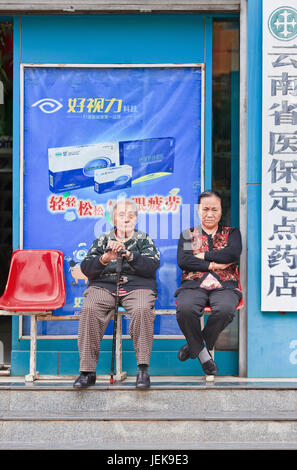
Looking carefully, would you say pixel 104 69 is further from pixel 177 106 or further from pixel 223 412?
pixel 223 412

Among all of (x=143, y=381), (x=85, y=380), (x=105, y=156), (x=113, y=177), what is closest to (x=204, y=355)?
(x=143, y=381)

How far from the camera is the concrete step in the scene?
4984 mm

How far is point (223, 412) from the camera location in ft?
16.8

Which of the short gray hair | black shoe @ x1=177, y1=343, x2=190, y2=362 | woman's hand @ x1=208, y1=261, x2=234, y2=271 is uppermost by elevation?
the short gray hair

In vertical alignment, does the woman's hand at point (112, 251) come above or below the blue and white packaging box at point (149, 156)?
below

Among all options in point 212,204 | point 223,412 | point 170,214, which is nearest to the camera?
point 223,412

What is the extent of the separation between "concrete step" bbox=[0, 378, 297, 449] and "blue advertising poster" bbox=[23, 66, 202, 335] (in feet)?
2.92

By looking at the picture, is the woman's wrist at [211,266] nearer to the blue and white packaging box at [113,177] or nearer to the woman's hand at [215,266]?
the woman's hand at [215,266]

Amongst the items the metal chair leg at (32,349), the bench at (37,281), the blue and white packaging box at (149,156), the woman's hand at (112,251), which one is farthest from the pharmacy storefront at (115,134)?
the woman's hand at (112,251)

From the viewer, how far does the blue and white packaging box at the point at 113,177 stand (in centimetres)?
595

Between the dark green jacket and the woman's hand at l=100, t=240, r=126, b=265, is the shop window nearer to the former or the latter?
the dark green jacket

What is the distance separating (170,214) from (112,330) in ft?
3.64

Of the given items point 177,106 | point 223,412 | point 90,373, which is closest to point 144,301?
point 90,373

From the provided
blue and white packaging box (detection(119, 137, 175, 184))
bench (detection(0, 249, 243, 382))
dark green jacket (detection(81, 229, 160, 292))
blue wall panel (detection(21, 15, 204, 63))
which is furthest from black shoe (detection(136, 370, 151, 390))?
blue wall panel (detection(21, 15, 204, 63))
